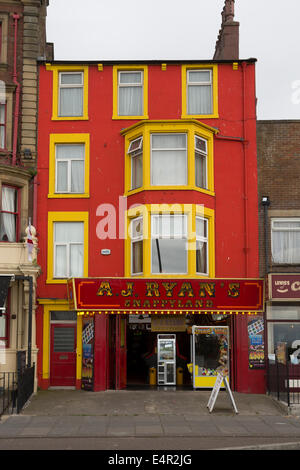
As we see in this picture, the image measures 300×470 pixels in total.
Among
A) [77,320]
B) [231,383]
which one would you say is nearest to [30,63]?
[77,320]

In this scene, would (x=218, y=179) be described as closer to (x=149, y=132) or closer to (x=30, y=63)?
(x=149, y=132)

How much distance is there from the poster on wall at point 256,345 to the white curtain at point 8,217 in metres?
9.40

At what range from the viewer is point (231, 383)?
2112 cm

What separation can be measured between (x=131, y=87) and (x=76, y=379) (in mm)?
11520

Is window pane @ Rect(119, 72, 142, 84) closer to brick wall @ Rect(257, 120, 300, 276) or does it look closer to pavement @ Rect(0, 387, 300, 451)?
brick wall @ Rect(257, 120, 300, 276)

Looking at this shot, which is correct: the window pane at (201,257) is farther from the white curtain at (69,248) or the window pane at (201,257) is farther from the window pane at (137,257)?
the white curtain at (69,248)

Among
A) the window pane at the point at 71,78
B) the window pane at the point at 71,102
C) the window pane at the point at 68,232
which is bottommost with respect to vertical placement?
the window pane at the point at 68,232

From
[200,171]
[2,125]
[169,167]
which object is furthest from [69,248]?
[200,171]

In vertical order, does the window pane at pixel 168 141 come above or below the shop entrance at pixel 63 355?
above

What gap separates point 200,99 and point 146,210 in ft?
17.3

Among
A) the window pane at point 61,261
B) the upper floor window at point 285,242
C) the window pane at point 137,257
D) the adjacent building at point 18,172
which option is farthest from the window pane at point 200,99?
the window pane at point 61,261

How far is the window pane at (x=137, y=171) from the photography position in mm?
21766

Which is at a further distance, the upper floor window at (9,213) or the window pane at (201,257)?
the window pane at (201,257)

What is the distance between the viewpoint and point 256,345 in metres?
20.9
